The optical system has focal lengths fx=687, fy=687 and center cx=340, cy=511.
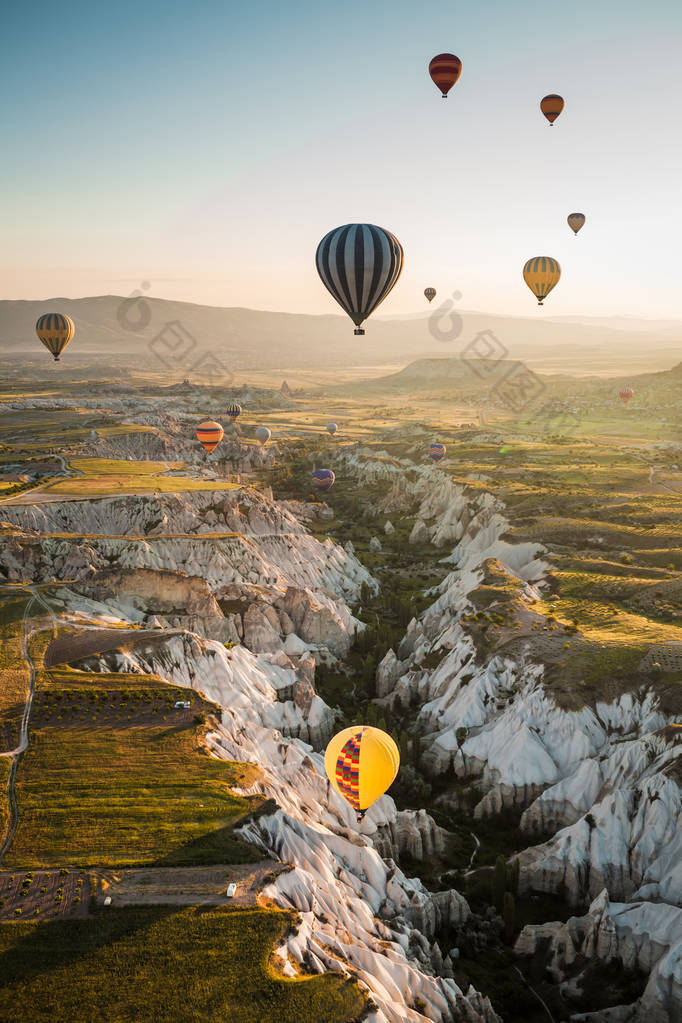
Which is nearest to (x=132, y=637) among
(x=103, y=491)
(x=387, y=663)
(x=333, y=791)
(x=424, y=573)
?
(x=333, y=791)

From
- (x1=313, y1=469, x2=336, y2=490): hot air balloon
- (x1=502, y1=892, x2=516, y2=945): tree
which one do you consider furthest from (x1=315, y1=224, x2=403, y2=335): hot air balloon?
(x1=313, y1=469, x2=336, y2=490): hot air balloon

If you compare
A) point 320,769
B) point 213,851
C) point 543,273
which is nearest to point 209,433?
point 543,273

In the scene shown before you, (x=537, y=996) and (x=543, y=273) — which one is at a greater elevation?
(x=543, y=273)

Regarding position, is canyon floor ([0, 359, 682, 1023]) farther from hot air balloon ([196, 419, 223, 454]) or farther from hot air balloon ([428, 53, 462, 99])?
hot air balloon ([428, 53, 462, 99])

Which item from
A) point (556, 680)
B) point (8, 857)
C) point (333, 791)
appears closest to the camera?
point (8, 857)

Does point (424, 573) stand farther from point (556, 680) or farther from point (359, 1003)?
point (359, 1003)

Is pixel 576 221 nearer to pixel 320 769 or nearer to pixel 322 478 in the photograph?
pixel 322 478
